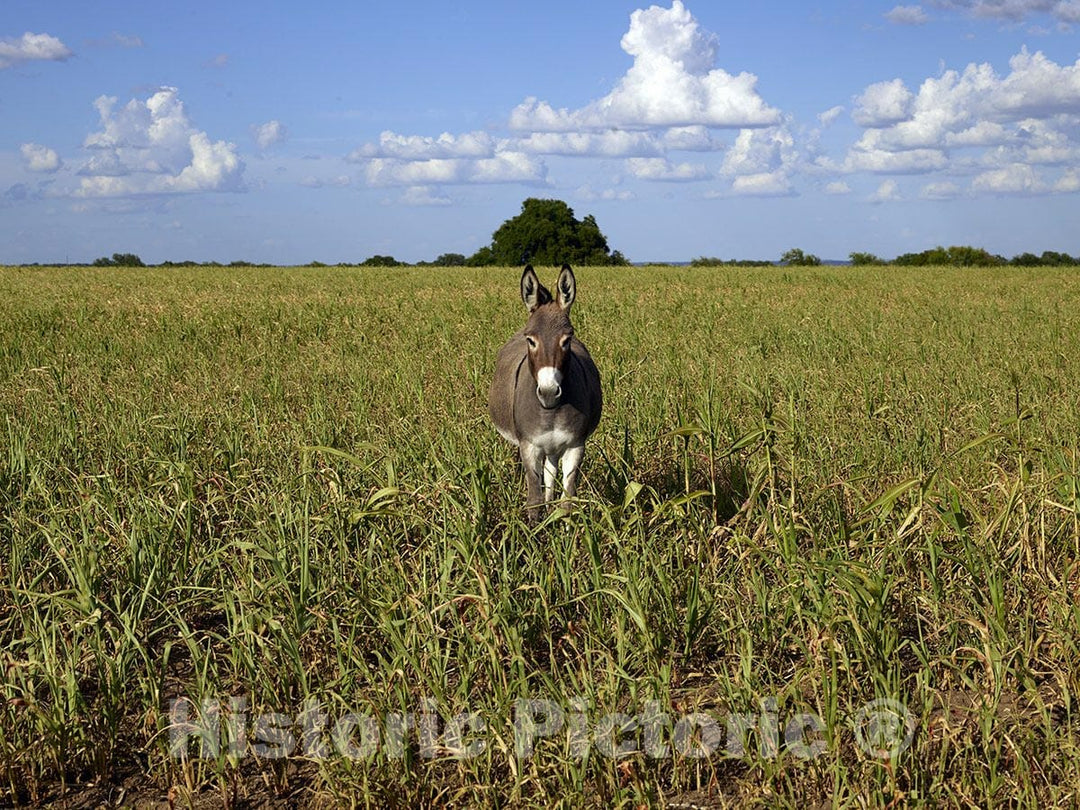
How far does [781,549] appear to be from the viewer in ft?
14.4

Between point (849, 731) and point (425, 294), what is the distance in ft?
68.7

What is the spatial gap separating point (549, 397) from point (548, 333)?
418mm

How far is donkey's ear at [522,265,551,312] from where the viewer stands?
5.71 m

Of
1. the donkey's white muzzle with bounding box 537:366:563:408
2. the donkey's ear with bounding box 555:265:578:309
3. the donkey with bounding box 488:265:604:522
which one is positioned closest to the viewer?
the donkey's white muzzle with bounding box 537:366:563:408

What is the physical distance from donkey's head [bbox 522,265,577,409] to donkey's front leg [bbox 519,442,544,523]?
42cm

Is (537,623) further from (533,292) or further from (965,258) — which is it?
(965,258)

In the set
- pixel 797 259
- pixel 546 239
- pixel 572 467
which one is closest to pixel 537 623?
pixel 572 467

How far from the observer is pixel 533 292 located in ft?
19.0

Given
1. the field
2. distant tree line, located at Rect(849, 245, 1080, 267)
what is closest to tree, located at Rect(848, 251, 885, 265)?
distant tree line, located at Rect(849, 245, 1080, 267)

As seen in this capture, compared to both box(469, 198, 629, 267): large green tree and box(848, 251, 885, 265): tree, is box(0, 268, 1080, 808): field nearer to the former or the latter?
box(848, 251, 885, 265): tree

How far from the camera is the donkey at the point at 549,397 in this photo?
5.54 meters

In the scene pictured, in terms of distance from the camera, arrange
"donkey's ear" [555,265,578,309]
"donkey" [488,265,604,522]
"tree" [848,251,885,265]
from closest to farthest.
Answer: "donkey" [488,265,604,522] → "donkey's ear" [555,265,578,309] → "tree" [848,251,885,265]

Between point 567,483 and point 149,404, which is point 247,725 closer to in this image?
point 567,483

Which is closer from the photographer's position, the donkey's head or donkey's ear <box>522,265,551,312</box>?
the donkey's head
